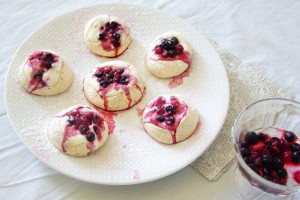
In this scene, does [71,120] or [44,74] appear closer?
[71,120]

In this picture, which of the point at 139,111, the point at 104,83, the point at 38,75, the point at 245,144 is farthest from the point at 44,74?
the point at 245,144

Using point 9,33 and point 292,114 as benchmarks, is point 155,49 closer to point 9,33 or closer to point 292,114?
point 292,114

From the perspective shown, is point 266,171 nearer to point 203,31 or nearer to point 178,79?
point 178,79

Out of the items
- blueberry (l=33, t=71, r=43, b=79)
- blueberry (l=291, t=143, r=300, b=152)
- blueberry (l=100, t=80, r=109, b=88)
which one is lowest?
blueberry (l=291, t=143, r=300, b=152)

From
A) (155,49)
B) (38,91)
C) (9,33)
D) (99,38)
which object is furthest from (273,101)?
(9,33)

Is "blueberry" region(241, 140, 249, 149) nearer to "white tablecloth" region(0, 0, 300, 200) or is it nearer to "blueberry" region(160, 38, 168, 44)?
"white tablecloth" region(0, 0, 300, 200)

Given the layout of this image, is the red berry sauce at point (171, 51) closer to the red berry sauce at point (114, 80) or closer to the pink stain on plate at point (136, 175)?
the red berry sauce at point (114, 80)

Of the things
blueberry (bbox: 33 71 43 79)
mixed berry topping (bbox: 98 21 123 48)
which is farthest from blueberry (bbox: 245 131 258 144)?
blueberry (bbox: 33 71 43 79)
